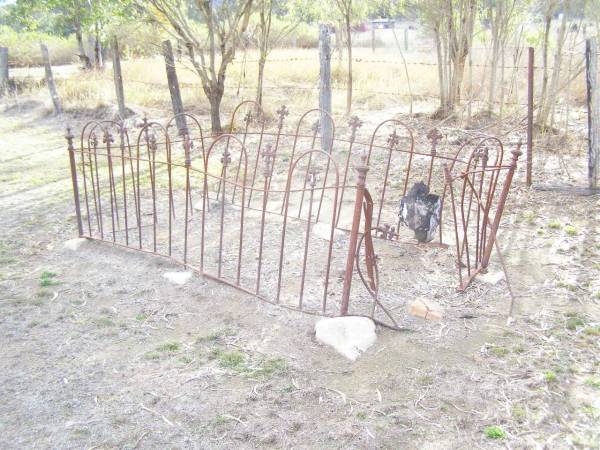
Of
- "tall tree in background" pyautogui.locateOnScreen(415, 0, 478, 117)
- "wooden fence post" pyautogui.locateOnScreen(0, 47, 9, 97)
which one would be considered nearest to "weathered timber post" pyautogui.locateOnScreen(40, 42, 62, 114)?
"wooden fence post" pyautogui.locateOnScreen(0, 47, 9, 97)

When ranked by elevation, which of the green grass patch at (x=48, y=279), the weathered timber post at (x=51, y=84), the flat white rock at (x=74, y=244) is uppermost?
the weathered timber post at (x=51, y=84)

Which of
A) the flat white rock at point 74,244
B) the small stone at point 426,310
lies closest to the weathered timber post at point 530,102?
the small stone at point 426,310

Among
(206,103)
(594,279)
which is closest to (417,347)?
(594,279)

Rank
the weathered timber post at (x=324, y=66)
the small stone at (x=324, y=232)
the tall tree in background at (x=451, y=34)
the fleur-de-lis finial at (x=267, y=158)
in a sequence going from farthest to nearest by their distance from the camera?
the tall tree in background at (x=451, y=34) < the weathered timber post at (x=324, y=66) < the small stone at (x=324, y=232) < the fleur-de-lis finial at (x=267, y=158)

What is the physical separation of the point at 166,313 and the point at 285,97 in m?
7.57

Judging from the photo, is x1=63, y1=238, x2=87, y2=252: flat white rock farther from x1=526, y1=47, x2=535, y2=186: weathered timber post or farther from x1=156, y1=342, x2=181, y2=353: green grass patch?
x1=526, y1=47, x2=535, y2=186: weathered timber post

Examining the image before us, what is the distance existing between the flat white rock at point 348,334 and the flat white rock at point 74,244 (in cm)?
211

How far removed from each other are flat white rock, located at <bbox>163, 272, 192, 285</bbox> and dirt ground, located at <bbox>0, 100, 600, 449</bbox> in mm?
65

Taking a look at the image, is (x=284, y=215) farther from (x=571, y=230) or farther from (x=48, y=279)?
(x=571, y=230)

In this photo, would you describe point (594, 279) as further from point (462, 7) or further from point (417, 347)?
point (462, 7)

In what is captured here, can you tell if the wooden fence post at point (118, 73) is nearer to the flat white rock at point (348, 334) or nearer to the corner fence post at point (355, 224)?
the corner fence post at point (355, 224)

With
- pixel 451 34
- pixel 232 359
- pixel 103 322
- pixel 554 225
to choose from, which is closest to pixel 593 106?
pixel 554 225

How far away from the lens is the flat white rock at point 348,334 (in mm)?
2725

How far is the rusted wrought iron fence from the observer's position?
3135 mm
